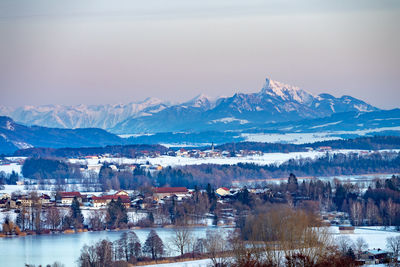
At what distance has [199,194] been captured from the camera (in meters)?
27.4

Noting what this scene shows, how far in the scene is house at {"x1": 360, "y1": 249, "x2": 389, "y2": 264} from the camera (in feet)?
54.9

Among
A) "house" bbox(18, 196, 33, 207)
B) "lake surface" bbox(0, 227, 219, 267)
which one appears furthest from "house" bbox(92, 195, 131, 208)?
"lake surface" bbox(0, 227, 219, 267)

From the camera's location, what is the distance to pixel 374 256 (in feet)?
56.0

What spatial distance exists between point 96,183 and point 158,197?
7613 mm

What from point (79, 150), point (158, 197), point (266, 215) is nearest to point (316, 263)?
point (266, 215)

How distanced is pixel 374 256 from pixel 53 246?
774 centimetres

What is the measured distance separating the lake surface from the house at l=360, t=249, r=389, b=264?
14.1ft

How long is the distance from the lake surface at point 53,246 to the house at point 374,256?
4.30 metres

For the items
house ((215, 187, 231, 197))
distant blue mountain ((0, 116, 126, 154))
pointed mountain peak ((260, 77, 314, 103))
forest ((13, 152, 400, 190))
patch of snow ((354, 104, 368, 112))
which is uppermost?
pointed mountain peak ((260, 77, 314, 103))

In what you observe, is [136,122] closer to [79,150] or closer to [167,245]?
[79,150]

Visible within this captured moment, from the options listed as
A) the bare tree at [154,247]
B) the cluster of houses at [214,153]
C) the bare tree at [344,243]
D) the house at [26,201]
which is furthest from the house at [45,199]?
the cluster of houses at [214,153]

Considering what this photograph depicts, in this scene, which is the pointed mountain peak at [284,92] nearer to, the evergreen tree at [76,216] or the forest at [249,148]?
the forest at [249,148]

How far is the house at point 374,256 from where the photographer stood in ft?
54.9

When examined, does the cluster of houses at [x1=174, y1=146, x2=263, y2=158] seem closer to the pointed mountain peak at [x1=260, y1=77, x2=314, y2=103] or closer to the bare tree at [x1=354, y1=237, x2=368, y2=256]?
the bare tree at [x1=354, y1=237, x2=368, y2=256]
